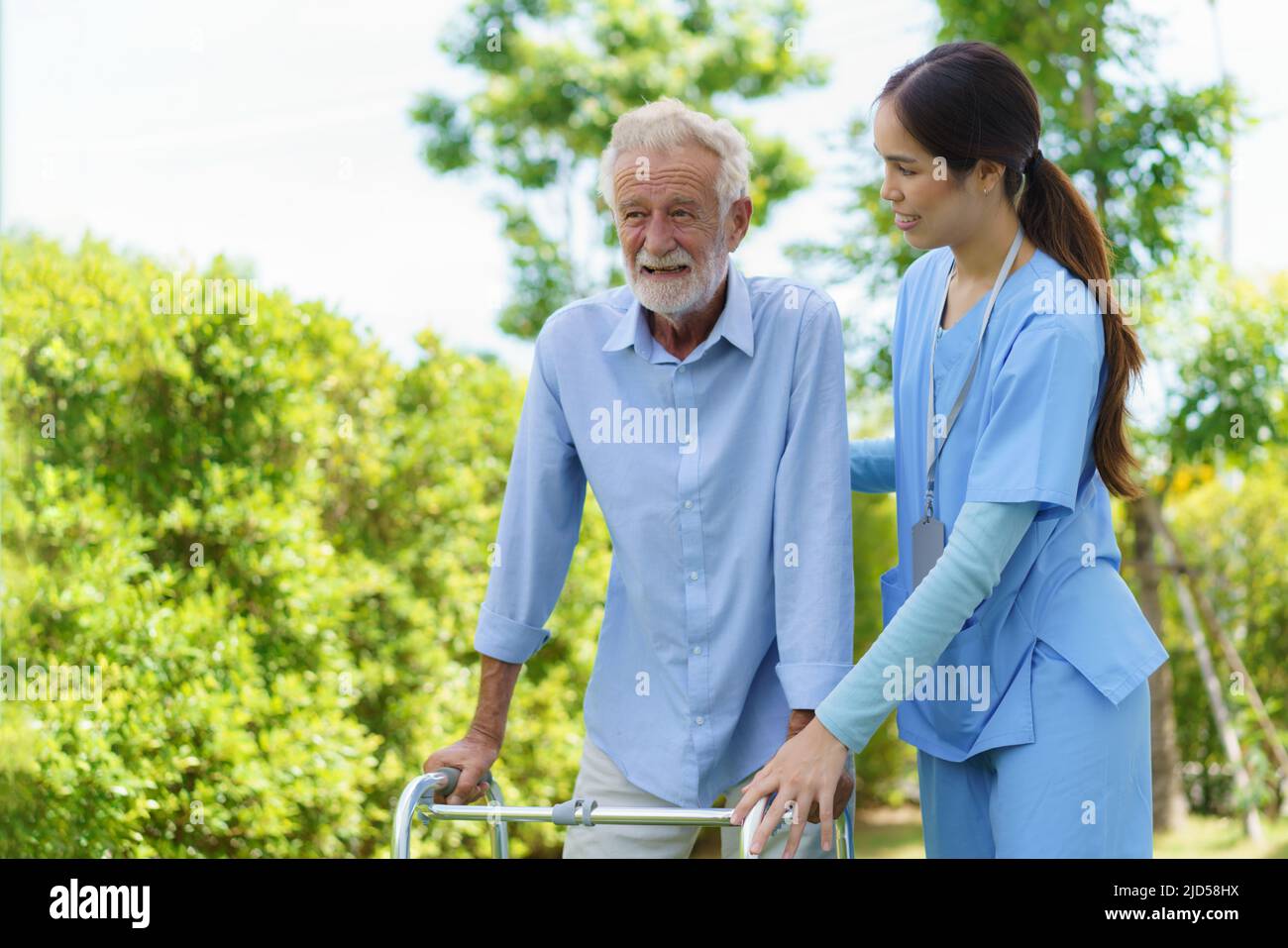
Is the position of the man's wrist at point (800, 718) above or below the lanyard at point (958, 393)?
below

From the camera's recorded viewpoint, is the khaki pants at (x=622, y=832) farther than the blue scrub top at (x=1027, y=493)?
Yes

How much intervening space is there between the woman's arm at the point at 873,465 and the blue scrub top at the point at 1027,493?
0.23 metres

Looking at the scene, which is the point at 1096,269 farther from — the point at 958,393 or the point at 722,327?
the point at 722,327

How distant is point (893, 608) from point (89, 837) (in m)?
2.60

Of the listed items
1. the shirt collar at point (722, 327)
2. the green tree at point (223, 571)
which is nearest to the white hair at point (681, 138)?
the shirt collar at point (722, 327)

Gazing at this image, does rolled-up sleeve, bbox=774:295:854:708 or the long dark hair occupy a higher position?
the long dark hair

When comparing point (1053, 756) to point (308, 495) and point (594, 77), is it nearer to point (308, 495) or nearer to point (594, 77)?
point (308, 495)

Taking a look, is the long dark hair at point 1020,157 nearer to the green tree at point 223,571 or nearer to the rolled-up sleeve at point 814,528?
the rolled-up sleeve at point 814,528

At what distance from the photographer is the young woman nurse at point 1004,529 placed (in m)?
1.85

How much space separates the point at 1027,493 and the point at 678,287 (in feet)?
2.15

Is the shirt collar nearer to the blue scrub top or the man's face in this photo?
the man's face

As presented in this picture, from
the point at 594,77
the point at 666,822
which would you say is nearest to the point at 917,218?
the point at 666,822

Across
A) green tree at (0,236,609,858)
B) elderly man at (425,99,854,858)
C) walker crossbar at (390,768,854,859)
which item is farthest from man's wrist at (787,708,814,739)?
green tree at (0,236,609,858)

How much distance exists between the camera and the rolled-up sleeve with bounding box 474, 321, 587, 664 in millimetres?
2326
